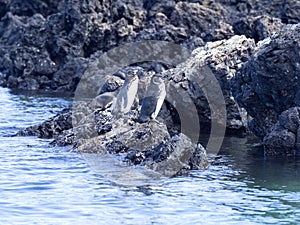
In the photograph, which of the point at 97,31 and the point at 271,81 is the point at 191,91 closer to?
the point at 271,81

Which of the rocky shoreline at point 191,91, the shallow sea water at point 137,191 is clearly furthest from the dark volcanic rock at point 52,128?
the shallow sea water at point 137,191

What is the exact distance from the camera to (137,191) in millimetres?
13430

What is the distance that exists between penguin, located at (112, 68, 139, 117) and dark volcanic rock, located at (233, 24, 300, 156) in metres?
2.73

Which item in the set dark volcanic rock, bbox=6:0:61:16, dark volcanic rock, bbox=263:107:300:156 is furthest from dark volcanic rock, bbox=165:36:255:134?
dark volcanic rock, bbox=6:0:61:16

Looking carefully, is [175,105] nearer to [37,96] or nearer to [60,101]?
[60,101]

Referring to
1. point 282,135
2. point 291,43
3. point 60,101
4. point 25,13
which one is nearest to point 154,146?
point 282,135

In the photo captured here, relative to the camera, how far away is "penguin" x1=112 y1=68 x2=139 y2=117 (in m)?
18.4

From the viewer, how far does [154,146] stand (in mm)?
16219

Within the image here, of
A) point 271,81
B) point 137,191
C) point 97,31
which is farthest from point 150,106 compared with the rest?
point 97,31

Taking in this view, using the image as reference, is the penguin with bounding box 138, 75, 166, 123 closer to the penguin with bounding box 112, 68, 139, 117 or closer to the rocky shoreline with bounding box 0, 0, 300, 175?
the rocky shoreline with bounding box 0, 0, 300, 175

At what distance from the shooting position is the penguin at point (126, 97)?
1842 cm

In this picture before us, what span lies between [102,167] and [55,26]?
76.7ft

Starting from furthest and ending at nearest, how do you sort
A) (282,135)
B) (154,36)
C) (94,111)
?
(154,36)
(94,111)
(282,135)

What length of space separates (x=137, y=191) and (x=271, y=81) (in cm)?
553
